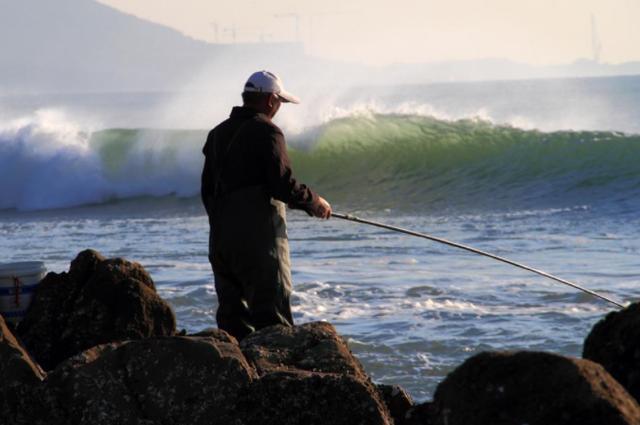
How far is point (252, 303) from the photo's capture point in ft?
20.3

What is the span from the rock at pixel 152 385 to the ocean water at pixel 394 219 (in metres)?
2.37

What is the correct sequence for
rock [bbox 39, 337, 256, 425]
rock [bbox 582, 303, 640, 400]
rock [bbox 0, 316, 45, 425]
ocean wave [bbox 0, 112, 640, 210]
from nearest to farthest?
rock [bbox 582, 303, 640, 400]
rock [bbox 39, 337, 256, 425]
rock [bbox 0, 316, 45, 425]
ocean wave [bbox 0, 112, 640, 210]

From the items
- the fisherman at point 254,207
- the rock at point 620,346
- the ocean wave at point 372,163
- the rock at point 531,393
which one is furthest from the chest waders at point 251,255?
the ocean wave at point 372,163

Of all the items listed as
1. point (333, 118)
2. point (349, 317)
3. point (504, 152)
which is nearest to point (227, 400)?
point (349, 317)

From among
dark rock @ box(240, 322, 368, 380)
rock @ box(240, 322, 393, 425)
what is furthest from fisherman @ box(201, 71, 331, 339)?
rock @ box(240, 322, 393, 425)

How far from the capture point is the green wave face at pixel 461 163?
63.1 feet

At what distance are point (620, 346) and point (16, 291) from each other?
297 cm

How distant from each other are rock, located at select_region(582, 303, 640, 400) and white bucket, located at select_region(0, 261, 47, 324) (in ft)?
9.07

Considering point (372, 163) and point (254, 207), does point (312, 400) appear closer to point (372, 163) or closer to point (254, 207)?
point (254, 207)

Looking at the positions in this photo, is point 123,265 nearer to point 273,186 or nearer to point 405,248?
point 273,186

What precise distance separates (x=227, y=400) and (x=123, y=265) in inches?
61.8

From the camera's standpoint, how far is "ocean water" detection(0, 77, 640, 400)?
888 centimetres

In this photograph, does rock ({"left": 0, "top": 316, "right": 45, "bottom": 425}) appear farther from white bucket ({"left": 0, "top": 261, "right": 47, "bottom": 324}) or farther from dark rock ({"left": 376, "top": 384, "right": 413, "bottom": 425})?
dark rock ({"left": 376, "top": 384, "right": 413, "bottom": 425})

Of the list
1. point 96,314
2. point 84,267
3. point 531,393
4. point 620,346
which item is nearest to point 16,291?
point 84,267
